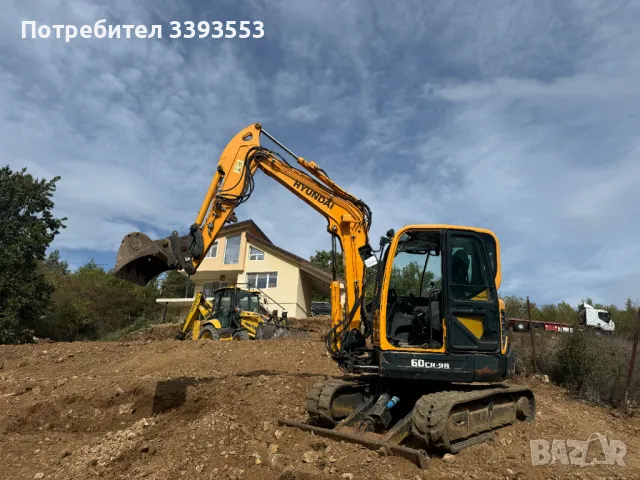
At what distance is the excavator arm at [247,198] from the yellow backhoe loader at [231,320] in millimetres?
9552

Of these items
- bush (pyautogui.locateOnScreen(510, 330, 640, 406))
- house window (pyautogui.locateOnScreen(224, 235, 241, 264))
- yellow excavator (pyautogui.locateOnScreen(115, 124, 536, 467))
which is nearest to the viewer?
yellow excavator (pyautogui.locateOnScreen(115, 124, 536, 467))

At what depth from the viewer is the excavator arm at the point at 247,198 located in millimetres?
6488

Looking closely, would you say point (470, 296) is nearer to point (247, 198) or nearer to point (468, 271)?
point (468, 271)

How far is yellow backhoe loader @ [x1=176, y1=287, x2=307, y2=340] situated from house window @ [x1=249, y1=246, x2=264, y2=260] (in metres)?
13.0

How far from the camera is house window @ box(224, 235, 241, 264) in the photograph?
104ft

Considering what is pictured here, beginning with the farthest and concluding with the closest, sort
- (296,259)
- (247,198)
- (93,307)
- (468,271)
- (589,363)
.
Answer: (93,307) → (296,259) → (589,363) → (247,198) → (468,271)

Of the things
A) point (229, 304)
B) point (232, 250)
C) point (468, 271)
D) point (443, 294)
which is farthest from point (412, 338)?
point (232, 250)

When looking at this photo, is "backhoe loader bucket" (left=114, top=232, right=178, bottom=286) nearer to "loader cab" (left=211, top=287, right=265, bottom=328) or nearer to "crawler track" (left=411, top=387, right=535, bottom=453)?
"crawler track" (left=411, top=387, right=535, bottom=453)

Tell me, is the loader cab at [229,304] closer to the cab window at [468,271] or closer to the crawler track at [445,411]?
the crawler track at [445,411]

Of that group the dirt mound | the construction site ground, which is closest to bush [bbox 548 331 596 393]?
the construction site ground

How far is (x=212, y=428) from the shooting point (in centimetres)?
586

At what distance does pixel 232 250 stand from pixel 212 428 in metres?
26.7

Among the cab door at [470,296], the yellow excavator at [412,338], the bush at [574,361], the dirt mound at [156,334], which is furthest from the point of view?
the dirt mound at [156,334]

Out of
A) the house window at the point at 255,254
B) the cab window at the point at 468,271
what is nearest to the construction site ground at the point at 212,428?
the cab window at the point at 468,271
